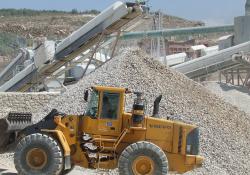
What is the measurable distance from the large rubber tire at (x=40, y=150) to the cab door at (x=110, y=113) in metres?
1.07

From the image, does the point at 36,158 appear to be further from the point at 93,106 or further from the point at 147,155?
the point at 147,155

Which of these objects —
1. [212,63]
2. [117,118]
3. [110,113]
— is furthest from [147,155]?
[212,63]

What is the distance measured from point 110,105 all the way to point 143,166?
143cm

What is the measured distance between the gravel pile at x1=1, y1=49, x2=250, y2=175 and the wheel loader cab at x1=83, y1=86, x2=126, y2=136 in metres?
4.62

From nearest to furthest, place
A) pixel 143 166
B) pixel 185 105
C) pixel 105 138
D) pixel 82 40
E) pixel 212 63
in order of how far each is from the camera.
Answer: pixel 143 166
pixel 105 138
pixel 185 105
pixel 82 40
pixel 212 63

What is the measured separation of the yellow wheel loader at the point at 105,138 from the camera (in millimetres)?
12758

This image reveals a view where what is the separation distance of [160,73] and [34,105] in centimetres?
476

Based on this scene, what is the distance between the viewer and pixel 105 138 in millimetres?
13242

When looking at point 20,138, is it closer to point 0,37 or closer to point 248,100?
point 248,100

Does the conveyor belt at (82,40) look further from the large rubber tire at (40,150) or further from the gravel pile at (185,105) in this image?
the large rubber tire at (40,150)

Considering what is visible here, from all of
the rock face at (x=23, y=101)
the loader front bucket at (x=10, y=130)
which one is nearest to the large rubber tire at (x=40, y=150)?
the loader front bucket at (x=10, y=130)

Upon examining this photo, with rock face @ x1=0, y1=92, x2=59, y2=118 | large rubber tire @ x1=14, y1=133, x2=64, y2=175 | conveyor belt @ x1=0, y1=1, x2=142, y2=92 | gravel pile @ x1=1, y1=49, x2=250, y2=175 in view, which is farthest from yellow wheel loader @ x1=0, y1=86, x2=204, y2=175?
conveyor belt @ x1=0, y1=1, x2=142, y2=92

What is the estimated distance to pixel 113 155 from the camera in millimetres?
13258

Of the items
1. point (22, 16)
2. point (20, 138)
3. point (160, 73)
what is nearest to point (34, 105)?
point (160, 73)
